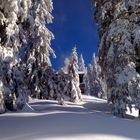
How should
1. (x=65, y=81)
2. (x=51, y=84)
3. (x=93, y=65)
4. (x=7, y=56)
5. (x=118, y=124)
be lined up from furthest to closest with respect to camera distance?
(x=93, y=65) → (x=65, y=81) → (x=51, y=84) → (x=7, y=56) → (x=118, y=124)

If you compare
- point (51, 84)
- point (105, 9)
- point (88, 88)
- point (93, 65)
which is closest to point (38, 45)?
point (51, 84)

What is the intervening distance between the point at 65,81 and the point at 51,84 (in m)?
3.89

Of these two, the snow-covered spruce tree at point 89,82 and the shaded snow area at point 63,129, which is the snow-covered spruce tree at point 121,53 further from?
the snow-covered spruce tree at point 89,82

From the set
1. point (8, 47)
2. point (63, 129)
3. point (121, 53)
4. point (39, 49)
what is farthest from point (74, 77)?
point (63, 129)

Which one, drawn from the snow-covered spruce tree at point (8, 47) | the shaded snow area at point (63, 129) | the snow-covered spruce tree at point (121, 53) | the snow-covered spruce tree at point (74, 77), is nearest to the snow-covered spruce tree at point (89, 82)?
the snow-covered spruce tree at point (74, 77)

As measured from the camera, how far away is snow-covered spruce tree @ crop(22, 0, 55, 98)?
3324cm

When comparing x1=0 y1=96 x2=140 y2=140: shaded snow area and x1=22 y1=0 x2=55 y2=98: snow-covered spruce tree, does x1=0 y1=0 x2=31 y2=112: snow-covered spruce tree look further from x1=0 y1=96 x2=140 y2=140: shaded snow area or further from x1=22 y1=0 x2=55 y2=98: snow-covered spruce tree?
x1=22 y1=0 x2=55 y2=98: snow-covered spruce tree

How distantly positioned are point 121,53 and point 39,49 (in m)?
15.2

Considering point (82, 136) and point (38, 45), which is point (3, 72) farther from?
point (38, 45)

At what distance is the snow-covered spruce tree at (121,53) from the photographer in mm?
19703

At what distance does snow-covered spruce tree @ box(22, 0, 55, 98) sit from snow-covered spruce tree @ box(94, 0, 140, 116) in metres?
11.9

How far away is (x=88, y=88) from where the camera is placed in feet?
285

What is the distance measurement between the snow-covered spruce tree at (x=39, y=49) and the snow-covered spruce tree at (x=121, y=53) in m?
11.9

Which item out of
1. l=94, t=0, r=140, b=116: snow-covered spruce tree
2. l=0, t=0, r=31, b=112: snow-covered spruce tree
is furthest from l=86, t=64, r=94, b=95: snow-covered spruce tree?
l=0, t=0, r=31, b=112: snow-covered spruce tree
